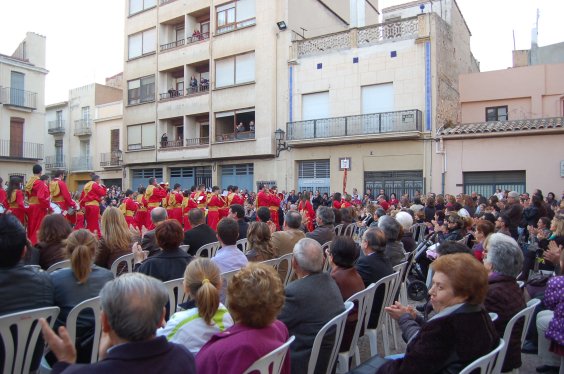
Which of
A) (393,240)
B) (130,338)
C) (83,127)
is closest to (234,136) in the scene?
(83,127)

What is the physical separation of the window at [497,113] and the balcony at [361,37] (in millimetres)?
5141

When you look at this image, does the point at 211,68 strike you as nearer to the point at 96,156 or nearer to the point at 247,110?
the point at 247,110

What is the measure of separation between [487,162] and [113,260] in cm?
1620

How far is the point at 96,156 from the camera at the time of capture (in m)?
32.1

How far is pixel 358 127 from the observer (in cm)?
2011

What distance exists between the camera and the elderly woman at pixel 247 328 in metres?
2.30

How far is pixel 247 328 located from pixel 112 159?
29549 mm

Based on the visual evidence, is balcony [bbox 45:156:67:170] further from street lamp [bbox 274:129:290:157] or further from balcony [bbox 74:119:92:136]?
street lamp [bbox 274:129:290:157]

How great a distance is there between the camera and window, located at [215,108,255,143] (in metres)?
23.5

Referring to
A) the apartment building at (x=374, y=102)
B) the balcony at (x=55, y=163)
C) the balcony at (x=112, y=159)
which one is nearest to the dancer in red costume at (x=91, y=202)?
the apartment building at (x=374, y=102)

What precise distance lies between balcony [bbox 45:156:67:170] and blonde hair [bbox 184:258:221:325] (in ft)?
114

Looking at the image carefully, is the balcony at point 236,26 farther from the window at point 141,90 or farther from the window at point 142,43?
the window at point 141,90

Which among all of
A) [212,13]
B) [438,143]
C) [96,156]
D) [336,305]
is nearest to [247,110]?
[212,13]

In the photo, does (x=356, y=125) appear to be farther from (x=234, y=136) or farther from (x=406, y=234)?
(x=406, y=234)
